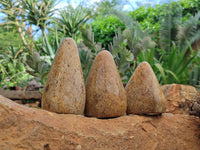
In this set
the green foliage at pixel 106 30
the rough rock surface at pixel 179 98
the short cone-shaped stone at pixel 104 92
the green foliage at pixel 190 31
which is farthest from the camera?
the green foliage at pixel 106 30

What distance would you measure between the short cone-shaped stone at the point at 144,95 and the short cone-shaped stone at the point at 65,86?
15.4 inches

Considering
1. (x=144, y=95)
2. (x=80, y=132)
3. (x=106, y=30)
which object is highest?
(x=106, y=30)

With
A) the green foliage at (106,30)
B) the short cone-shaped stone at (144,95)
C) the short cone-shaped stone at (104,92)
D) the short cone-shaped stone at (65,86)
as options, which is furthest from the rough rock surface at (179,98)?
the green foliage at (106,30)

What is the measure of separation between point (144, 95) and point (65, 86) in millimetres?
586

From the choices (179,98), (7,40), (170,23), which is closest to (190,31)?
(170,23)

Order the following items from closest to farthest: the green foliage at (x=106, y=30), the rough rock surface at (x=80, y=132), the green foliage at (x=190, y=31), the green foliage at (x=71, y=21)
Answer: the rough rock surface at (x=80, y=132), the green foliage at (x=71, y=21), the green foliage at (x=190, y=31), the green foliage at (x=106, y=30)

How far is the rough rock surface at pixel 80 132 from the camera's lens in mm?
960

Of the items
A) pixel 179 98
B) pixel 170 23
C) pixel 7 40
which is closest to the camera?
pixel 179 98

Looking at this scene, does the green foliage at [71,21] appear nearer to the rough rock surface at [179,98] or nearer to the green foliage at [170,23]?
the green foliage at [170,23]

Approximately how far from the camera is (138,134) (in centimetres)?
128

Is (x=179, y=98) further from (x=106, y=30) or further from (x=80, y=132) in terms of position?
(x=106, y=30)

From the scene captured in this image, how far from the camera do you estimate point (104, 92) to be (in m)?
1.31

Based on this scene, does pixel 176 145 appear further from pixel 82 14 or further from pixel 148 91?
pixel 82 14

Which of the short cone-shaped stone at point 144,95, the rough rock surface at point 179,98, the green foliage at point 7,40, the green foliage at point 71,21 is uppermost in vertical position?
the green foliage at point 71,21
